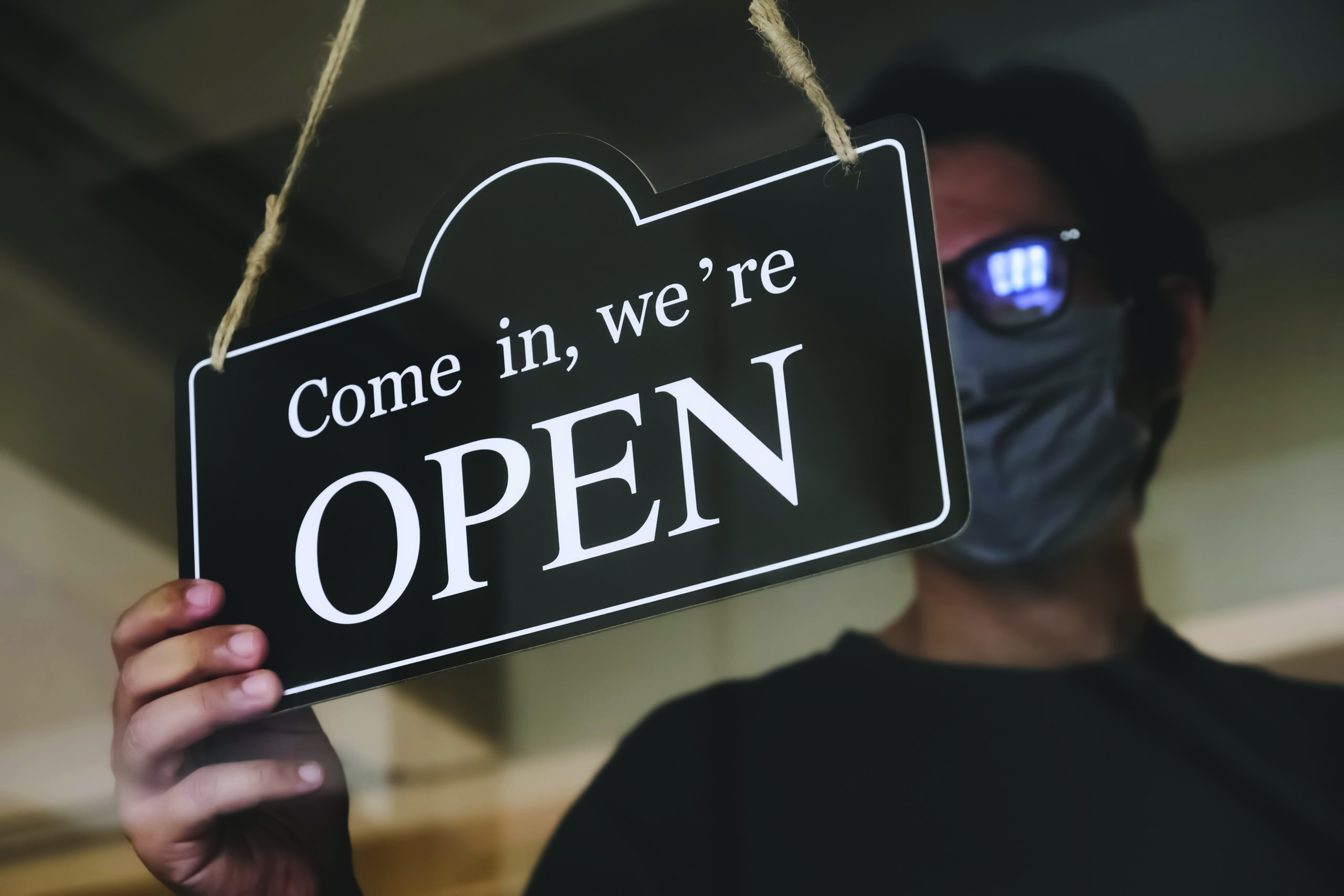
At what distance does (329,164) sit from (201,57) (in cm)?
20

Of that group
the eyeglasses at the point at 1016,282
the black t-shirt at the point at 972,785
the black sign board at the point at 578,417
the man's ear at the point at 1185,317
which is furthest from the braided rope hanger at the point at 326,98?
the black t-shirt at the point at 972,785

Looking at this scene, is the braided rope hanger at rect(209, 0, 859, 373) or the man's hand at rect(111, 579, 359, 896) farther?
the man's hand at rect(111, 579, 359, 896)

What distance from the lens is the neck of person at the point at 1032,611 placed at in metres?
0.77

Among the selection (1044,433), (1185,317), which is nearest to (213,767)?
(1044,433)

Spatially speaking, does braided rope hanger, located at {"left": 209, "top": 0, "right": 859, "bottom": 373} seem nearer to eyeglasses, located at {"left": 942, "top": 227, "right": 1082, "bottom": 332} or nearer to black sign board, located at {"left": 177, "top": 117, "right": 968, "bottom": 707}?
black sign board, located at {"left": 177, "top": 117, "right": 968, "bottom": 707}

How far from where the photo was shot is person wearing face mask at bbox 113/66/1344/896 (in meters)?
0.70

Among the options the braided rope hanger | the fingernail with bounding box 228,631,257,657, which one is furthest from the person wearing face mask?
the braided rope hanger

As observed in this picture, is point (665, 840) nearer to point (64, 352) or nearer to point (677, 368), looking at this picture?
point (677, 368)

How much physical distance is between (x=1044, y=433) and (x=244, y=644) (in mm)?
542

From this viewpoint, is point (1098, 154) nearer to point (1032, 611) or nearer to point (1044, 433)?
point (1044, 433)

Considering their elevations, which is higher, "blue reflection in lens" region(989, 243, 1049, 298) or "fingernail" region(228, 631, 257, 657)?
"blue reflection in lens" region(989, 243, 1049, 298)

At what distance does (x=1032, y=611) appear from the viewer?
2.65 ft

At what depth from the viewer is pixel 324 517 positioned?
0.80m

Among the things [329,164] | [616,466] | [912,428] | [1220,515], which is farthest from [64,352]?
[1220,515]
